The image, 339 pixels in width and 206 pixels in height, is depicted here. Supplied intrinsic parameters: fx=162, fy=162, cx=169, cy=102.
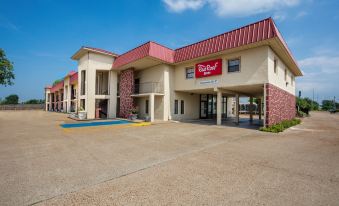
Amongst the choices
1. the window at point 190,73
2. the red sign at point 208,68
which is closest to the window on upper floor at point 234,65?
the red sign at point 208,68

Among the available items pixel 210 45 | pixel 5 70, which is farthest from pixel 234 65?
pixel 5 70

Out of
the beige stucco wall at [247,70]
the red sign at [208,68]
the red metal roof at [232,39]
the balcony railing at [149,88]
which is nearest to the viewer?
the red metal roof at [232,39]

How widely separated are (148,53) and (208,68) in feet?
17.9

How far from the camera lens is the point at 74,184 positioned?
11.2 ft

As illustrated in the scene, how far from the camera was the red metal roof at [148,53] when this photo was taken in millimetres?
14641

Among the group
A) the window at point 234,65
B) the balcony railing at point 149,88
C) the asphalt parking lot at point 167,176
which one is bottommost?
the asphalt parking lot at point 167,176

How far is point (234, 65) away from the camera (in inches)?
512

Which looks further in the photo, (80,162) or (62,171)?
(80,162)

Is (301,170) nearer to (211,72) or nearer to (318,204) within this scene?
(318,204)

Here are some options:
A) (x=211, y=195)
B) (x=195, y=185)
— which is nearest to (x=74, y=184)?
(x=195, y=185)

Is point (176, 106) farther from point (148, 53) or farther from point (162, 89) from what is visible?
point (148, 53)

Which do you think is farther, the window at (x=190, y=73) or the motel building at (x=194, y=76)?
the window at (x=190, y=73)

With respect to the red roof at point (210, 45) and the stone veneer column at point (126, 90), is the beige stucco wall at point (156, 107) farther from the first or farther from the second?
the red roof at point (210, 45)

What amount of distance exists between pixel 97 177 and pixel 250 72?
1189cm
